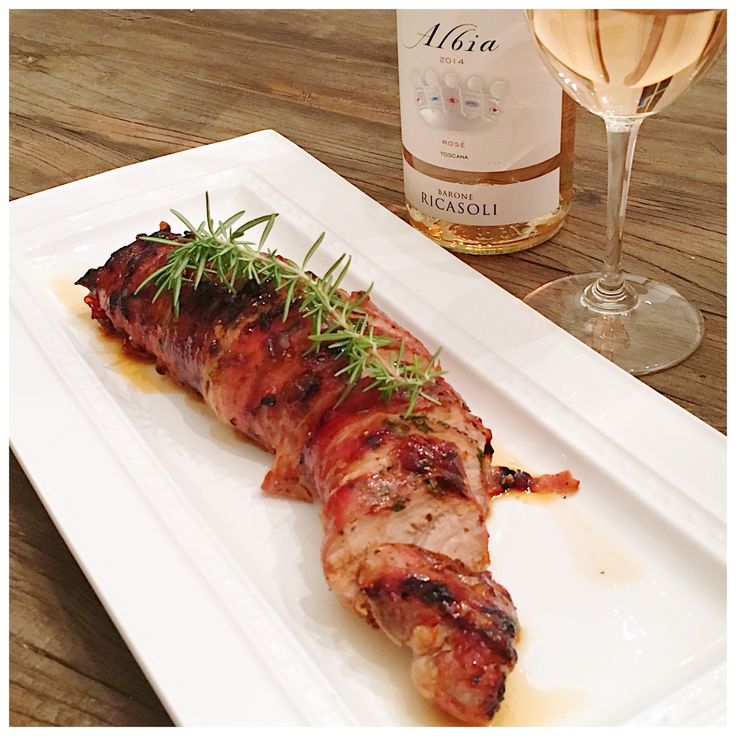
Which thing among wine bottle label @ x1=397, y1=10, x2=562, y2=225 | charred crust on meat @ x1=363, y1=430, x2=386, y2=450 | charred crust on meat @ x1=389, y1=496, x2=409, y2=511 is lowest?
charred crust on meat @ x1=389, y1=496, x2=409, y2=511

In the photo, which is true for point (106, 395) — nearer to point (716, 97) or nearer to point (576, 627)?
point (576, 627)

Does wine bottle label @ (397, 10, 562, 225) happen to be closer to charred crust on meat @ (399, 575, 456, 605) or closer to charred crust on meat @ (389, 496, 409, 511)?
charred crust on meat @ (389, 496, 409, 511)

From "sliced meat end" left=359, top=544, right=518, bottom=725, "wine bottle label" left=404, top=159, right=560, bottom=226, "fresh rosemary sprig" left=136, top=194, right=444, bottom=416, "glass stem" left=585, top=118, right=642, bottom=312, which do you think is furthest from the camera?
"wine bottle label" left=404, top=159, right=560, bottom=226

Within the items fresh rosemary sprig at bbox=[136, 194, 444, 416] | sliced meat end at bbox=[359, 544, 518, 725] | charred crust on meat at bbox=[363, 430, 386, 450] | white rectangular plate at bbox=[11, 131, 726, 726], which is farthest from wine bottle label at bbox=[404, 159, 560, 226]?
sliced meat end at bbox=[359, 544, 518, 725]

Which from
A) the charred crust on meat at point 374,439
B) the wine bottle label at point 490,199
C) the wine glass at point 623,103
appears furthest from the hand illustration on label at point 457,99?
the charred crust on meat at point 374,439

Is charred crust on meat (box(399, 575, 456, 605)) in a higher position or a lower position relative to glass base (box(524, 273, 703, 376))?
higher

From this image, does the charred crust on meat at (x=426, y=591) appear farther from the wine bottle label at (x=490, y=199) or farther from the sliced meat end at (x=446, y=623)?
the wine bottle label at (x=490, y=199)
